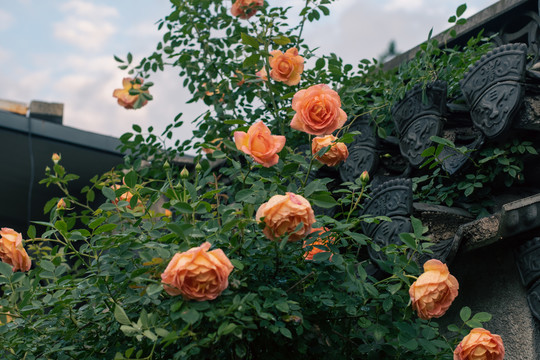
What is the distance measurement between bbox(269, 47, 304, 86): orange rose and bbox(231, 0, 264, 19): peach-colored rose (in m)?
0.83

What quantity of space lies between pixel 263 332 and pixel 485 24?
1.68m

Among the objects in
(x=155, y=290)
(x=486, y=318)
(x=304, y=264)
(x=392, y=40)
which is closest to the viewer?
(x=155, y=290)

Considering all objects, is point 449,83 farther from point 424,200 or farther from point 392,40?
point 392,40

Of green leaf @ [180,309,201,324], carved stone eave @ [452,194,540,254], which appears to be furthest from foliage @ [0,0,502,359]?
carved stone eave @ [452,194,540,254]

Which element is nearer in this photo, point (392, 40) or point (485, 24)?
point (485, 24)

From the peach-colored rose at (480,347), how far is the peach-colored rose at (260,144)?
656 millimetres

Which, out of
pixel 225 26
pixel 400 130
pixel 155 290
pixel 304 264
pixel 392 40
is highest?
pixel 392 40

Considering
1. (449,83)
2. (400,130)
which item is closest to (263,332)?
(400,130)

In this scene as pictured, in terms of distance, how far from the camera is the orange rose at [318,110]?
5.37ft

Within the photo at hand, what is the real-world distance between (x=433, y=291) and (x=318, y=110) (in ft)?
1.81

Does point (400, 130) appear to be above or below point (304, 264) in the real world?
above

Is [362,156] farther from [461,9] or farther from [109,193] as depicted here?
[109,193]

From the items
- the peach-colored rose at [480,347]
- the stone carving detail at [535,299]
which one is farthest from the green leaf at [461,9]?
the peach-colored rose at [480,347]

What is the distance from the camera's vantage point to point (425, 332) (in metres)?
1.61
